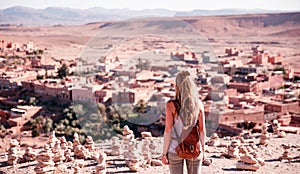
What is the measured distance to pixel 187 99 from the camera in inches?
155

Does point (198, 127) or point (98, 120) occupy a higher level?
point (198, 127)

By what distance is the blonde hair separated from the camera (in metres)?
3.93

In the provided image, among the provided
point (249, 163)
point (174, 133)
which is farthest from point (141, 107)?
point (174, 133)

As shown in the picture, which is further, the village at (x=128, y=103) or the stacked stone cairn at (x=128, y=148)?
the village at (x=128, y=103)

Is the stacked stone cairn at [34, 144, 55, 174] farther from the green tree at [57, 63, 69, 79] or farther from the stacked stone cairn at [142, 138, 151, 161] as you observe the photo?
the green tree at [57, 63, 69, 79]

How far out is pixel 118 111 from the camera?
19.4 metres

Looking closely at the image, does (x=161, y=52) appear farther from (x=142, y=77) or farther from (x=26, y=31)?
(x=26, y=31)

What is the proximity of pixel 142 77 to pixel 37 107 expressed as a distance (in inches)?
343

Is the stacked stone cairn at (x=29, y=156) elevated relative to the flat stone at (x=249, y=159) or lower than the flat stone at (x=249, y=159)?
lower

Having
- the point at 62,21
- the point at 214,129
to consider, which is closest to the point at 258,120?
the point at 214,129

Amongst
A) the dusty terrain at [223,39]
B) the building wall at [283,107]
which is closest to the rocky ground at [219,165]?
the dusty terrain at [223,39]

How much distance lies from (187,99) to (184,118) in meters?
0.18

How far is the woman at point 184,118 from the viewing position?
394 centimetres

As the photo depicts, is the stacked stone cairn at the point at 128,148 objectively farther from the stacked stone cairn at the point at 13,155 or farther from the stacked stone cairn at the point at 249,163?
the stacked stone cairn at the point at 13,155
